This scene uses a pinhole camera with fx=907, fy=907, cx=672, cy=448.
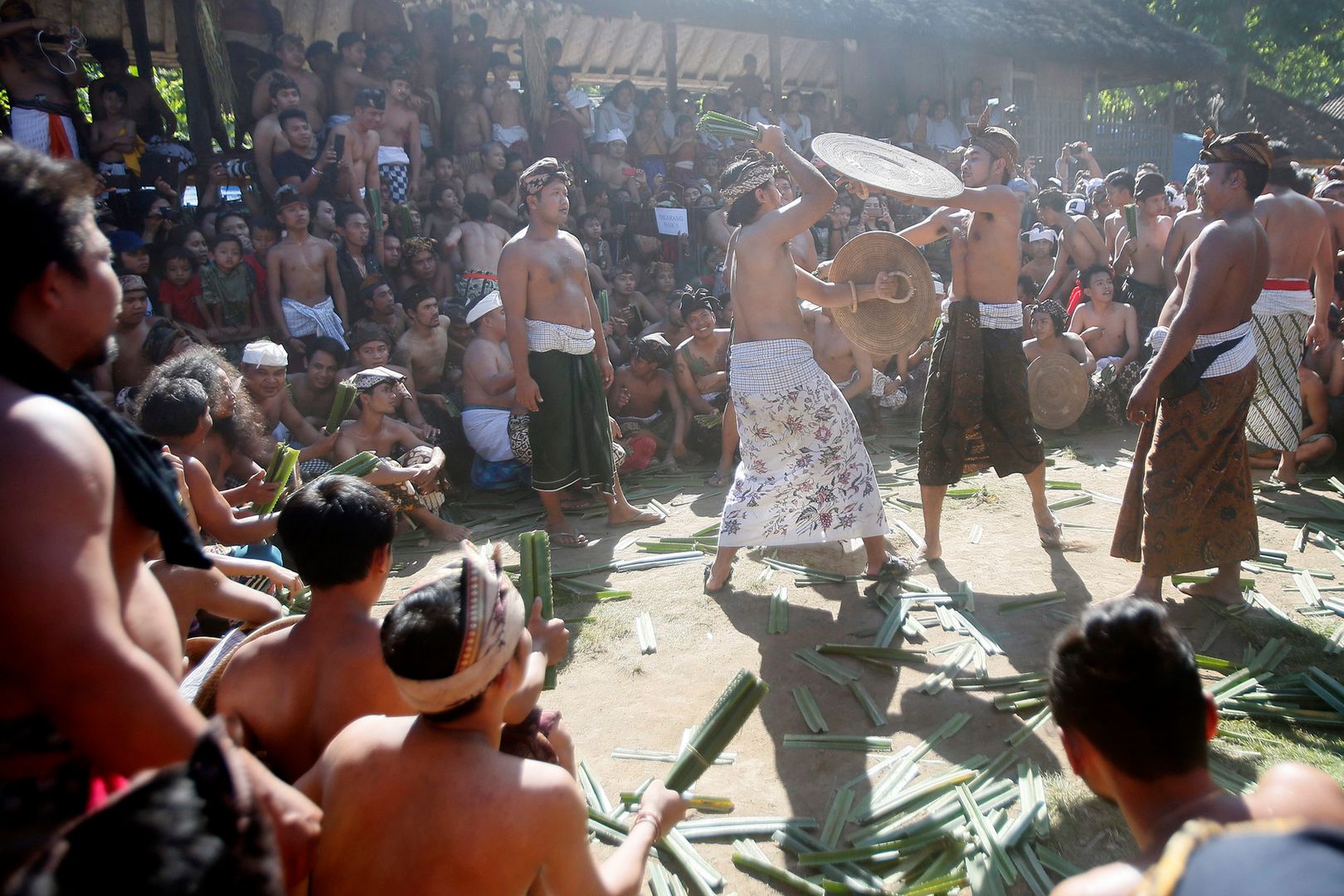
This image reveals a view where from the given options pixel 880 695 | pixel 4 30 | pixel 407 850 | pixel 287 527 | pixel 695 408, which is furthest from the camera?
pixel 695 408

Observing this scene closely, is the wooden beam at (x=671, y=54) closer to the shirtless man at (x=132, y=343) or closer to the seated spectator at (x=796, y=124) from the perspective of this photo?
the seated spectator at (x=796, y=124)

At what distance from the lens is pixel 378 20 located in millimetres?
9633

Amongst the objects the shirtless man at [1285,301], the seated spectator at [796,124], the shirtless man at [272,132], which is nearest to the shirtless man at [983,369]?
the shirtless man at [1285,301]

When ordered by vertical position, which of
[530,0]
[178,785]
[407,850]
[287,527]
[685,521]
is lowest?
[685,521]

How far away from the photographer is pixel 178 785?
2.86ft

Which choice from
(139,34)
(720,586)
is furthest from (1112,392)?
(139,34)

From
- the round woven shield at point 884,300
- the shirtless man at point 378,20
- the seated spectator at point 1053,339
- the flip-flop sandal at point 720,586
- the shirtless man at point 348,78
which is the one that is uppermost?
the shirtless man at point 378,20

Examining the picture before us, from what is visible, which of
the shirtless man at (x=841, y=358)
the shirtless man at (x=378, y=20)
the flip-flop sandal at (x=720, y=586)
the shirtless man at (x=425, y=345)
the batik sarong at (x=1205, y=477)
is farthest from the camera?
the shirtless man at (x=378, y=20)

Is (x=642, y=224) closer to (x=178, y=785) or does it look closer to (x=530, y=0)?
(x=530, y=0)

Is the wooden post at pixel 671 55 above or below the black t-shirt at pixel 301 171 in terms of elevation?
above

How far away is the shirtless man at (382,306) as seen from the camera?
7586 millimetres

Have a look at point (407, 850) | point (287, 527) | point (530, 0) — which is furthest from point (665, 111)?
point (407, 850)

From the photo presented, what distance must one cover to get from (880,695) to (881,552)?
46.5 inches

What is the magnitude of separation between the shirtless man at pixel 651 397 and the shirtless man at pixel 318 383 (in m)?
2.25
